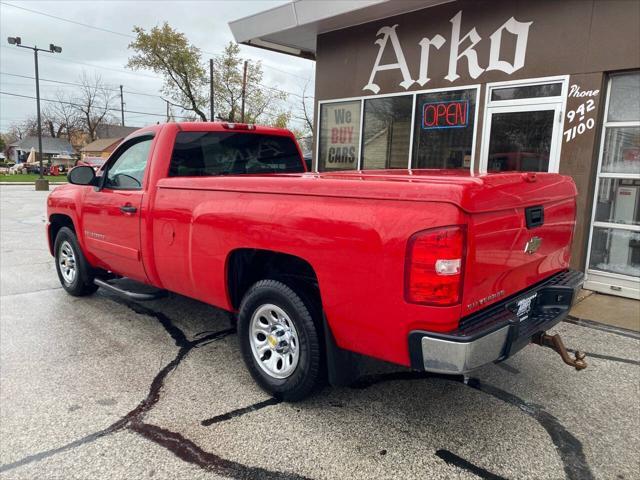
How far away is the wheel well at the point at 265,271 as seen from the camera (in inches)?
122

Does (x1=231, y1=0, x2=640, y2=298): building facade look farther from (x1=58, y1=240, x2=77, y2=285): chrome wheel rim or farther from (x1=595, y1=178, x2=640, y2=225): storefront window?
(x1=58, y1=240, x2=77, y2=285): chrome wheel rim

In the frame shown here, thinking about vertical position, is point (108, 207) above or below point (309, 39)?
below

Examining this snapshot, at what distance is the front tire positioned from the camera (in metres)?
2.93

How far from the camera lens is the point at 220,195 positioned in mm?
3357

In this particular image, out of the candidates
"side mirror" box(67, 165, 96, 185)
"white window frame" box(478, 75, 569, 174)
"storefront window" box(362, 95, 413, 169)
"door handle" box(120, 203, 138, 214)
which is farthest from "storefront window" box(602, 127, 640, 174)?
"side mirror" box(67, 165, 96, 185)

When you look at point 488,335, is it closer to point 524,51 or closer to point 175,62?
point 524,51

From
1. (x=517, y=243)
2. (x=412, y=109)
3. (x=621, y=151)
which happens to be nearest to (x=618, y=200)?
(x=621, y=151)

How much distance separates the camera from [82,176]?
15.3ft

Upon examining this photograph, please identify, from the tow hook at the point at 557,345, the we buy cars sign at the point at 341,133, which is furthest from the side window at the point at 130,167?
the we buy cars sign at the point at 341,133

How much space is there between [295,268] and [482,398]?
1.63 metres

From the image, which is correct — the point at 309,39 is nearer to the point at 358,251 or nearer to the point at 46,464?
the point at 358,251

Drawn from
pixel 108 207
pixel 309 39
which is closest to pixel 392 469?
pixel 108 207

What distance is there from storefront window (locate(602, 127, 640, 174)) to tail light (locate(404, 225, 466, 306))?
488 centimetres

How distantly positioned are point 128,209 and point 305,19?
17.4ft
